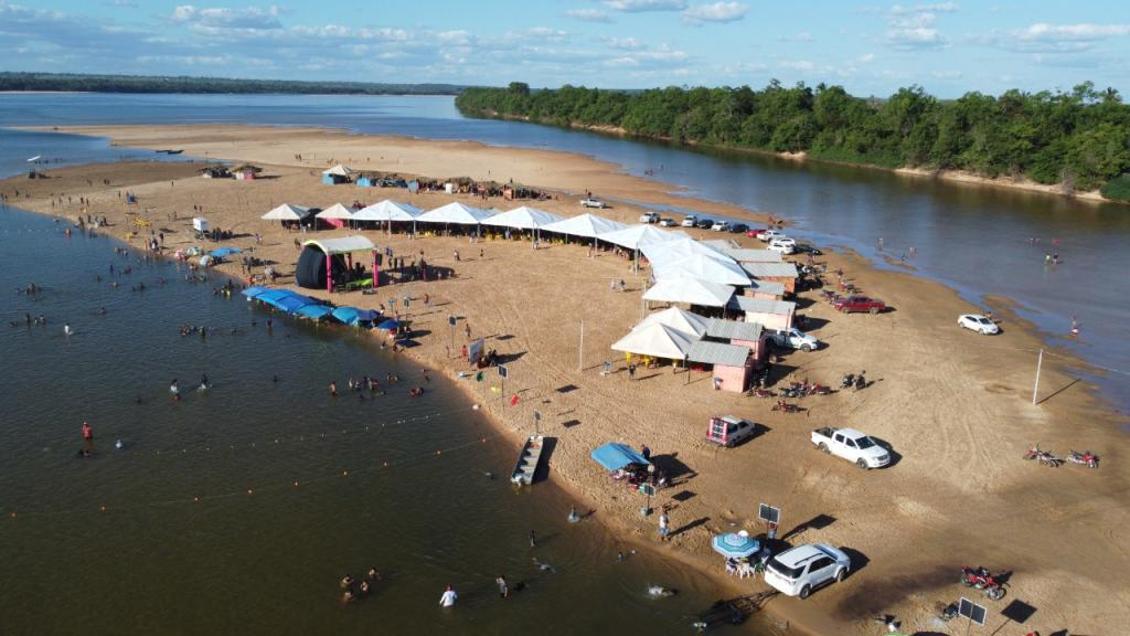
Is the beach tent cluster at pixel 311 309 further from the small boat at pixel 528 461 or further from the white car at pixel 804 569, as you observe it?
the white car at pixel 804 569

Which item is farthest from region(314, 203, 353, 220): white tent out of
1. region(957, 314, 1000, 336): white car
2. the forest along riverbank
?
region(957, 314, 1000, 336): white car

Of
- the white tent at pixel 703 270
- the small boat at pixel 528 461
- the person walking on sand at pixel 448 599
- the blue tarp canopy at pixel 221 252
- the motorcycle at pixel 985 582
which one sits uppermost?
the white tent at pixel 703 270

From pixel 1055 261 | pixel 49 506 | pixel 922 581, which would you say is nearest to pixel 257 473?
pixel 49 506

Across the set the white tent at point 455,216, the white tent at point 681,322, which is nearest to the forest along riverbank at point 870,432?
the white tent at point 681,322

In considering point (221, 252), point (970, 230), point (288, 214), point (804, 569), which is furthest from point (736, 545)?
point (970, 230)

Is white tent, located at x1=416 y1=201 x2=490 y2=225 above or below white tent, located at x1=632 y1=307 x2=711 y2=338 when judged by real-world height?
above

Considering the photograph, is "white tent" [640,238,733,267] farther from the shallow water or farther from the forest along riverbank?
the shallow water
